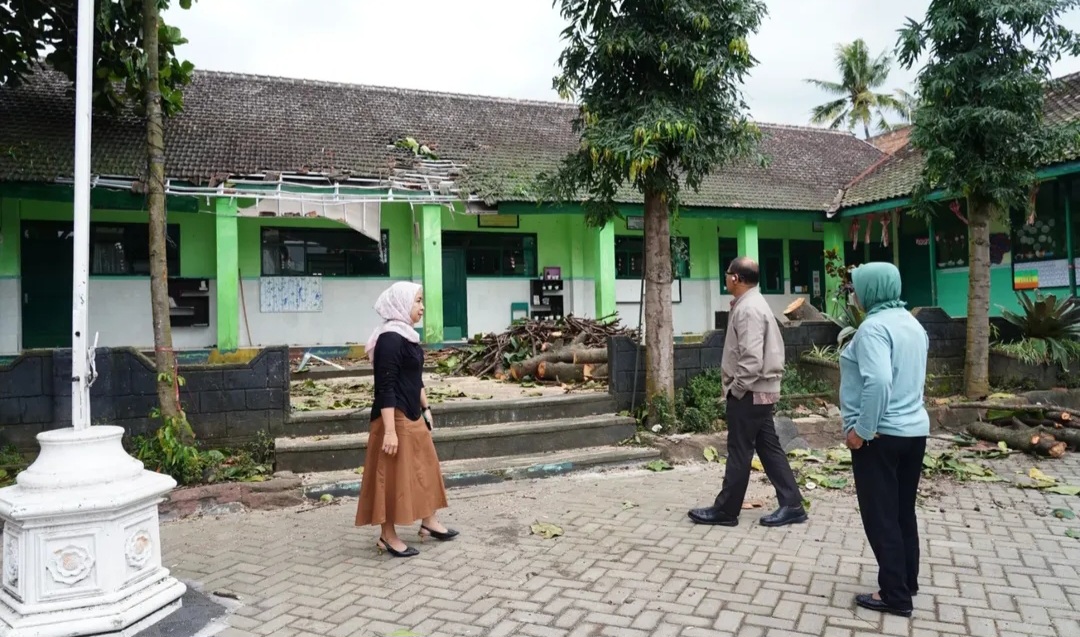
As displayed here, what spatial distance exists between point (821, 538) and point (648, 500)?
147 centimetres

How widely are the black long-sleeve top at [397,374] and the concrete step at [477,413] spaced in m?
1.89

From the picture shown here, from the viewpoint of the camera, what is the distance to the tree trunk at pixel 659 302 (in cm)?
749

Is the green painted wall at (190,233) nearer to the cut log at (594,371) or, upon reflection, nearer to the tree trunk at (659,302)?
the cut log at (594,371)

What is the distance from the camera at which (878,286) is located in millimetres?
3490

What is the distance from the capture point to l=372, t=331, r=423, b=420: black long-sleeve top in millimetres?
4395

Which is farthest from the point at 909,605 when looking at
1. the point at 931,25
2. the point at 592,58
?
the point at 931,25

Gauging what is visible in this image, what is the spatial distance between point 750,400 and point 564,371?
4532 millimetres

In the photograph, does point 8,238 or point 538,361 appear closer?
point 538,361

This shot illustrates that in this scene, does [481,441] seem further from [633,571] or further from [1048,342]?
[1048,342]

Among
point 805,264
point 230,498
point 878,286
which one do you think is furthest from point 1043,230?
point 230,498

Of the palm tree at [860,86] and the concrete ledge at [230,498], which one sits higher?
the palm tree at [860,86]

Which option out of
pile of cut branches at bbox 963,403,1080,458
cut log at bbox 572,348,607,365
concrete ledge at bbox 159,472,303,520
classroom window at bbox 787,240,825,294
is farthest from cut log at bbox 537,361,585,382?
classroom window at bbox 787,240,825,294

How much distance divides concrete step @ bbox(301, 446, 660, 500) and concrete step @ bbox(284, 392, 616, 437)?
1.86 feet

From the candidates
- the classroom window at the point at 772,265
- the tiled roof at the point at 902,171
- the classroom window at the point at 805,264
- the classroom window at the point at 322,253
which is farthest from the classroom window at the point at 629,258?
the classroom window at the point at 322,253
